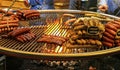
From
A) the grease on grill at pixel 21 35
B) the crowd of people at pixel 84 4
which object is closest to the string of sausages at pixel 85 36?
the grease on grill at pixel 21 35

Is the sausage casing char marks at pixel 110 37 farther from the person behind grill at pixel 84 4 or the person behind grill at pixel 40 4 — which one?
the person behind grill at pixel 40 4

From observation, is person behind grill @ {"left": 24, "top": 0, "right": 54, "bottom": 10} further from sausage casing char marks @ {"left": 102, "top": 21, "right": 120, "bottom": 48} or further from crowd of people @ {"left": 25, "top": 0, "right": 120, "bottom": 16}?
sausage casing char marks @ {"left": 102, "top": 21, "right": 120, "bottom": 48}

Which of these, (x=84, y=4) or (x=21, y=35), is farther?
(x=84, y=4)

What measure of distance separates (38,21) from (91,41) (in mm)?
2083

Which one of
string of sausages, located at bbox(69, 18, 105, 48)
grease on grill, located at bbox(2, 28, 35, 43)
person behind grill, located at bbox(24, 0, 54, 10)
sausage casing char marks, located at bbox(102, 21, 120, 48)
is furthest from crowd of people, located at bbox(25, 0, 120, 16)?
grease on grill, located at bbox(2, 28, 35, 43)

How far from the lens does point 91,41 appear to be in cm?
378

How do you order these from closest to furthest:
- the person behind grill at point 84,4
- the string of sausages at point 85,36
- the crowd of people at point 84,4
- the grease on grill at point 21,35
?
the string of sausages at point 85,36
the grease on grill at point 21,35
the crowd of people at point 84,4
the person behind grill at point 84,4

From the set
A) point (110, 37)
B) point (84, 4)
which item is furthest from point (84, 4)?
point (110, 37)

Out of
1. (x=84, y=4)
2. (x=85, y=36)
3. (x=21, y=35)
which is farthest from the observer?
(x=84, y=4)

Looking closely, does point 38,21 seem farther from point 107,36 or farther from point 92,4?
point 92,4

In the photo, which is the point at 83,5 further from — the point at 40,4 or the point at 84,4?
the point at 40,4

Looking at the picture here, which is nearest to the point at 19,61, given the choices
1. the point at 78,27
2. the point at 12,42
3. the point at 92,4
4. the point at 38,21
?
the point at 38,21

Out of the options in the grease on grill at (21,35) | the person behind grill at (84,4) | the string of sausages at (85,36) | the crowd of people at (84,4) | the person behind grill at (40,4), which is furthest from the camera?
the person behind grill at (40,4)

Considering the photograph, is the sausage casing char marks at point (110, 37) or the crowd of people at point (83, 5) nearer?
the sausage casing char marks at point (110, 37)
